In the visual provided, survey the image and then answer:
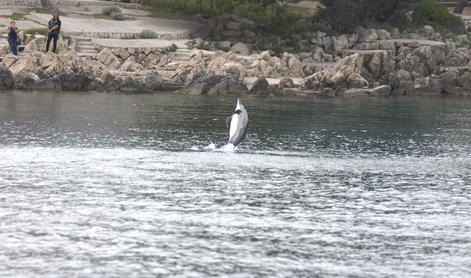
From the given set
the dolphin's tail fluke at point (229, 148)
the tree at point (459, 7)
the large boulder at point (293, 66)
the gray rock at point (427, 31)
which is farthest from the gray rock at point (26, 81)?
the tree at point (459, 7)

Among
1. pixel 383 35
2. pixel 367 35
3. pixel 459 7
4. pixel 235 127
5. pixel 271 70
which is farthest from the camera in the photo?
pixel 459 7

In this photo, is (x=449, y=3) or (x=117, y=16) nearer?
(x=117, y=16)

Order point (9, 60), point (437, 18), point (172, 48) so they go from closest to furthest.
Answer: point (9, 60) → point (172, 48) → point (437, 18)

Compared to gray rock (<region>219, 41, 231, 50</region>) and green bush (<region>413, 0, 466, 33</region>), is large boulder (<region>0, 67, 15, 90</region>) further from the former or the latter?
green bush (<region>413, 0, 466, 33</region>)

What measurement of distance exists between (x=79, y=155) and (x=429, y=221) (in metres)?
12.4

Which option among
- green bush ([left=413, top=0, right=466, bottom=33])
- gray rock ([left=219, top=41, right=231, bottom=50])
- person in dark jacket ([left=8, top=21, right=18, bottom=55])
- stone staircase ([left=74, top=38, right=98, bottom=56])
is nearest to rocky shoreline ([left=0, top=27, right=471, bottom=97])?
person in dark jacket ([left=8, top=21, right=18, bottom=55])

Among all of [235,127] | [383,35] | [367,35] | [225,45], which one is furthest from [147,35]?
[235,127]

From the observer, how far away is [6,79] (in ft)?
190

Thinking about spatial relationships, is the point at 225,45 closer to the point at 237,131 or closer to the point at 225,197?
the point at 237,131

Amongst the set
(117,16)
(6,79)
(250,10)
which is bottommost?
(6,79)

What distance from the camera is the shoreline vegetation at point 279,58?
6091 centimetres

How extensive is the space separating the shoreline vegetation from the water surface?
14.8m

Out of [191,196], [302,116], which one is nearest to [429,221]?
[191,196]

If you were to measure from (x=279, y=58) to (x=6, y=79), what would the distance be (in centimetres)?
2112
